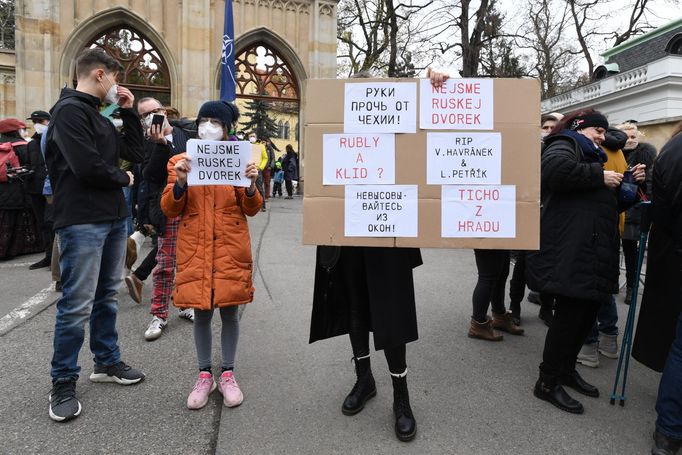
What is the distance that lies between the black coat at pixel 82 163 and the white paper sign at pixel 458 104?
190cm

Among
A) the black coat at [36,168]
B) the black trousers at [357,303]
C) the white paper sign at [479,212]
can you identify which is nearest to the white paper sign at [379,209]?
the white paper sign at [479,212]

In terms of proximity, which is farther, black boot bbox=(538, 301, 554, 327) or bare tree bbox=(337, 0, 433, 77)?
bare tree bbox=(337, 0, 433, 77)

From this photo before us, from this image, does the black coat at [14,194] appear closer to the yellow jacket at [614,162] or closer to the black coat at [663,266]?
the yellow jacket at [614,162]

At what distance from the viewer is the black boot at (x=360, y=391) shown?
2.92 metres

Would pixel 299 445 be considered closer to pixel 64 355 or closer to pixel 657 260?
Answer: pixel 64 355

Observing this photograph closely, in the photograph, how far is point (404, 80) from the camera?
8.55 ft

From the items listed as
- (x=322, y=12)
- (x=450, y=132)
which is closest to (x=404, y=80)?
(x=450, y=132)

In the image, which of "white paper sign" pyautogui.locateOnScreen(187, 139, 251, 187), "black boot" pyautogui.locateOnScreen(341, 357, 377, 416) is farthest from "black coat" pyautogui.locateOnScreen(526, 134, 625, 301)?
"white paper sign" pyautogui.locateOnScreen(187, 139, 251, 187)

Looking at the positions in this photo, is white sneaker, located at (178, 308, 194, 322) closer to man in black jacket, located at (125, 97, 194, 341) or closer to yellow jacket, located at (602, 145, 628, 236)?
man in black jacket, located at (125, 97, 194, 341)

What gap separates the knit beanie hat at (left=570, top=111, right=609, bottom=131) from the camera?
10.1 feet

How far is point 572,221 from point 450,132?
1033mm

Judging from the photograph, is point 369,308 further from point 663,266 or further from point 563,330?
point 663,266

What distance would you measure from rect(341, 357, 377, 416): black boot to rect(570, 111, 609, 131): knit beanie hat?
6.67 feet

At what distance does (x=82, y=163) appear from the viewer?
2770mm
